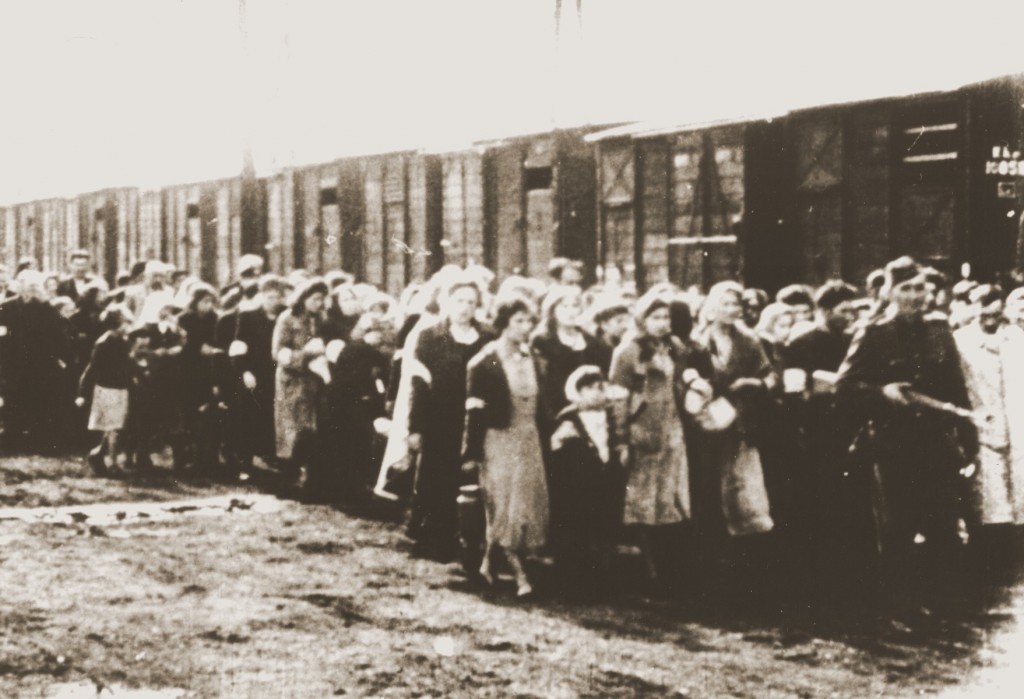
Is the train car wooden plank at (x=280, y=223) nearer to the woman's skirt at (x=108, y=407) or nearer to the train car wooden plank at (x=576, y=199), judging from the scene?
the train car wooden plank at (x=576, y=199)

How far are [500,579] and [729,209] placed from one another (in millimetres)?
9654

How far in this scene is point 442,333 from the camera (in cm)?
882

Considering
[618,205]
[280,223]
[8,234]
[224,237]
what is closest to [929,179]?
[618,205]

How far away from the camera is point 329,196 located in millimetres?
25844

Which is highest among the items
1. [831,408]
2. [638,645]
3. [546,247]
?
[546,247]

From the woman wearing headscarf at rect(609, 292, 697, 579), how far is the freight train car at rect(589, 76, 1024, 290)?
688cm

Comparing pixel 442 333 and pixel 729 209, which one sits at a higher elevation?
pixel 729 209

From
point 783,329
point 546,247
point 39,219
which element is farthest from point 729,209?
point 39,219

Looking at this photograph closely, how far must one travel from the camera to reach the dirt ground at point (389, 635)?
6250mm

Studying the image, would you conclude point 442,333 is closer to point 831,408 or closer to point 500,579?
point 500,579

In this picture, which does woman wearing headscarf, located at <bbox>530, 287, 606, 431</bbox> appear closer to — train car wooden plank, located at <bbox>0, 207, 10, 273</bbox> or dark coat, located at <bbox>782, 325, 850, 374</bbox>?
dark coat, located at <bbox>782, 325, 850, 374</bbox>

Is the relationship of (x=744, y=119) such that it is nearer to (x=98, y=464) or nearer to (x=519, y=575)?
(x=98, y=464)

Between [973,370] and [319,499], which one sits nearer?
[973,370]

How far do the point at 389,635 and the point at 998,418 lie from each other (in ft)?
13.5
